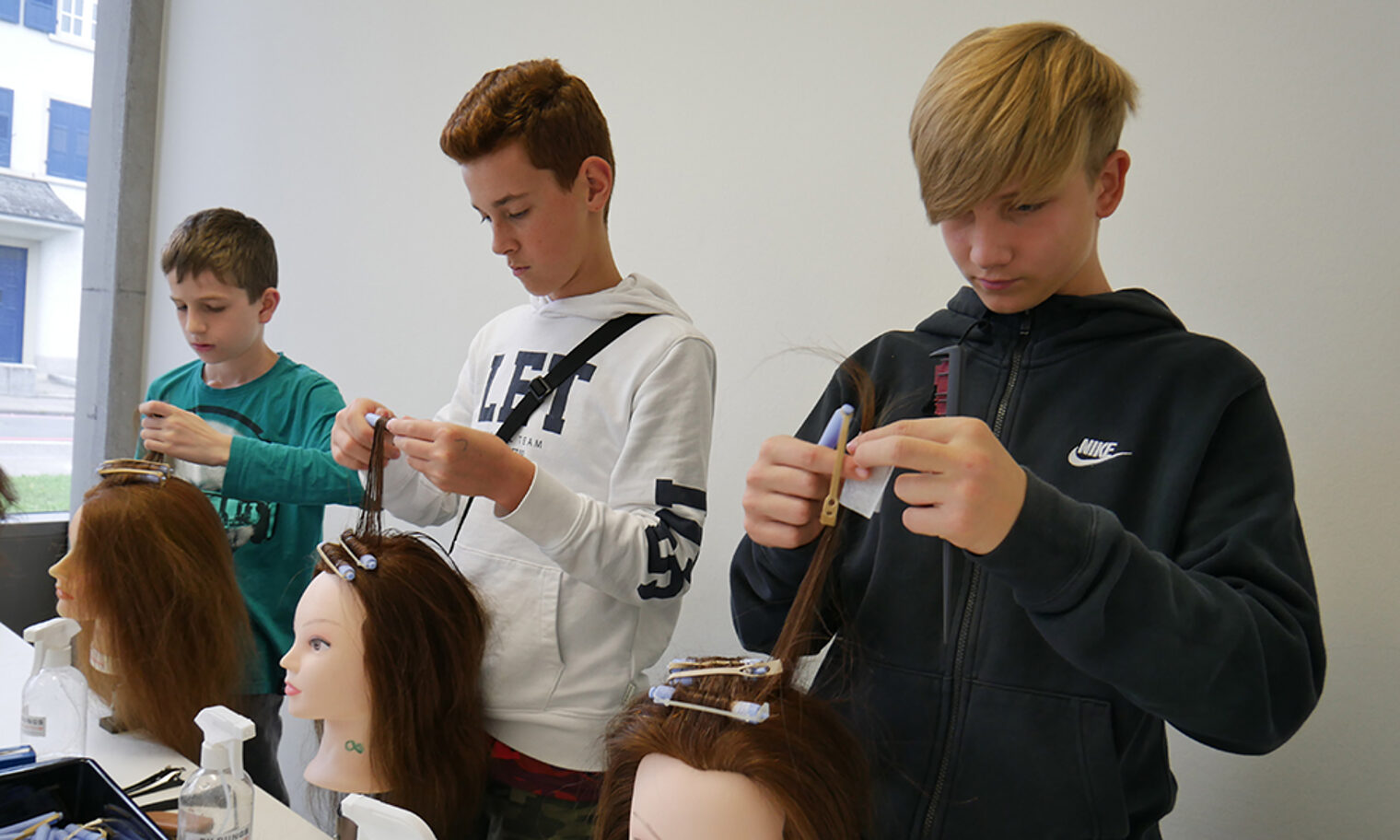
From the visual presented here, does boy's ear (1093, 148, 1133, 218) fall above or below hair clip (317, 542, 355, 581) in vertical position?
above

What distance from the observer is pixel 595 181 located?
1.44 m

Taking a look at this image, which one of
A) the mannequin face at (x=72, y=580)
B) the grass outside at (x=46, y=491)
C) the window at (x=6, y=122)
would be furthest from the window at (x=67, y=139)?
the mannequin face at (x=72, y=580)

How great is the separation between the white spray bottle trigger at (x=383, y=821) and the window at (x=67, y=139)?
4.20 m

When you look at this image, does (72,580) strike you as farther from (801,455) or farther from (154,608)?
(801,455)

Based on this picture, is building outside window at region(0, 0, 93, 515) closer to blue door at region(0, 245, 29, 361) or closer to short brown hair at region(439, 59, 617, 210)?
blue door at region(0, 245, 29, 361)

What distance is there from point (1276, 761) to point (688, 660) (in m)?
0.96

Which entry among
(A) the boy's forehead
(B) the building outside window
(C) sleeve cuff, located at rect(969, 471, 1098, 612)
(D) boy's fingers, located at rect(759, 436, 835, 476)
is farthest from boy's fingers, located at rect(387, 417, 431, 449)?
(B) the building outside window

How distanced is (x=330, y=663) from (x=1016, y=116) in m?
1.07

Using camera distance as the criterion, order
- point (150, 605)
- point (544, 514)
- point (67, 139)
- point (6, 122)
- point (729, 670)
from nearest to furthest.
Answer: point (729, 670) < point (544, 514) < point (150, 605) < point (6, 122) < point (67, 139)

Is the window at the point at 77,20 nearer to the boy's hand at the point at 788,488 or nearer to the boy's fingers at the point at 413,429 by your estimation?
the boy's fingers at the point at 413,429

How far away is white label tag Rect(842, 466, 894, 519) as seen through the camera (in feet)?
2.68

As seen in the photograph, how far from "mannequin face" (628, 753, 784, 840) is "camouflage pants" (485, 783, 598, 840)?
448 mm

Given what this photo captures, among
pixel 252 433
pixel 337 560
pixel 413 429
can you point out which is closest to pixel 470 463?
pixel 413 429

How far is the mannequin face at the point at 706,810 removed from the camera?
86 centimetres
